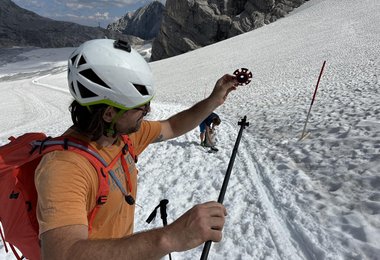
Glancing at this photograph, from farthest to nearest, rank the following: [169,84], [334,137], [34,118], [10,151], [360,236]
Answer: [169,84] < [34,118] < [334,137] < [360,236] < [10,151]

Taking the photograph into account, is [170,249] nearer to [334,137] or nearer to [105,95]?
[105,95]

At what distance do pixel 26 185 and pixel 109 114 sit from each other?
0.67 meters

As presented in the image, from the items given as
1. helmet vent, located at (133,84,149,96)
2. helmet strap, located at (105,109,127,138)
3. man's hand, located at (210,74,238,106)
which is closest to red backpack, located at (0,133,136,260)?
helmet strap, located at (105,109,127,138)

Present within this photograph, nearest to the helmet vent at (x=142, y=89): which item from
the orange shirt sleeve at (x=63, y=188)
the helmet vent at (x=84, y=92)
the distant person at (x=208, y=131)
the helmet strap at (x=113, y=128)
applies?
the helmet strap at (x=113, y=128)

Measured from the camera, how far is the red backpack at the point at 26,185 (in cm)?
187

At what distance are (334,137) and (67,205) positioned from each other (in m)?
7.98

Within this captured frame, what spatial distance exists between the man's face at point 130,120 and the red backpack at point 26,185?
271 mm

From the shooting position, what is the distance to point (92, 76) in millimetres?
2107

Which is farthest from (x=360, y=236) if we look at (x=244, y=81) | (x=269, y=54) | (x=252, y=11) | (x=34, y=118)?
(x=252, y=11)

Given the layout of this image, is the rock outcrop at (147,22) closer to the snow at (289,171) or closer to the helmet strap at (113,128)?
the snow at (289,171)

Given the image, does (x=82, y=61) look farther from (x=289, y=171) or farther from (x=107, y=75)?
(x=289, y=171)

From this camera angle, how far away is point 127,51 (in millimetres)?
2193

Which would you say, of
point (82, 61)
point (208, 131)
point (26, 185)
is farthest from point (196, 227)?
point (208, 131)

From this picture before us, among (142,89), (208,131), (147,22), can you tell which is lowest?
(142,89)
